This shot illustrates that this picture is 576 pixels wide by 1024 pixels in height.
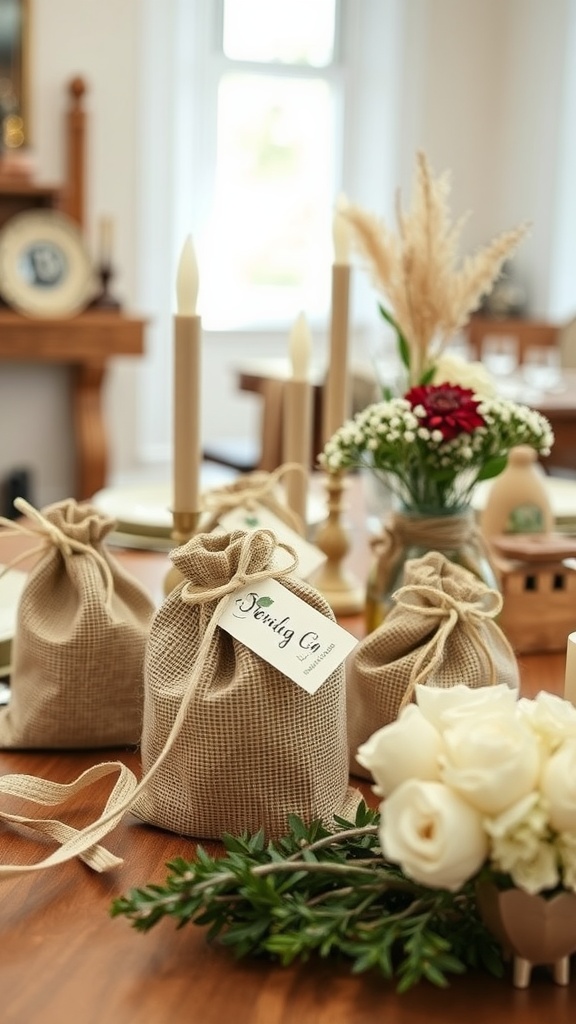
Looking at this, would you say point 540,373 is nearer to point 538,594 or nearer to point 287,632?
point 538,594

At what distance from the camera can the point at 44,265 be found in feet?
13.2

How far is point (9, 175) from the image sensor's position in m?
3.93

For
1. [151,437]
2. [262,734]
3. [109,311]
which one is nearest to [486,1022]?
[262,734]

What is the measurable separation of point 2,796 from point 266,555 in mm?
251

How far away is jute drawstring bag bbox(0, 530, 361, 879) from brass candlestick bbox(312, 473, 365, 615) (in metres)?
0.48

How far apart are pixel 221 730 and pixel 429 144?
508cm

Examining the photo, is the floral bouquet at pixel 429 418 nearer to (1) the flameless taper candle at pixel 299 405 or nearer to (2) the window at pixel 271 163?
(1) the flameless taper candle at pixel 299 405

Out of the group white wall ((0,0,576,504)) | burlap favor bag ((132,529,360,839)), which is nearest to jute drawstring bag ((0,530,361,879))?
burlap favor bag ((132,529,360,839))

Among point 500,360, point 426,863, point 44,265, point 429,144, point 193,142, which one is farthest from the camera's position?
point 429,144

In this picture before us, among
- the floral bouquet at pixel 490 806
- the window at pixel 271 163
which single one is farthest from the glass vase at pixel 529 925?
the window at pixel 271 163

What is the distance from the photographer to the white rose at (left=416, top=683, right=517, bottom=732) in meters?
0.56

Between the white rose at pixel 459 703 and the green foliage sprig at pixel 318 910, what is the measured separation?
3.7 inches

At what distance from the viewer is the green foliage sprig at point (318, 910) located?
587 millimetres

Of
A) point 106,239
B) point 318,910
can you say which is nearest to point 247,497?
point 318,910
